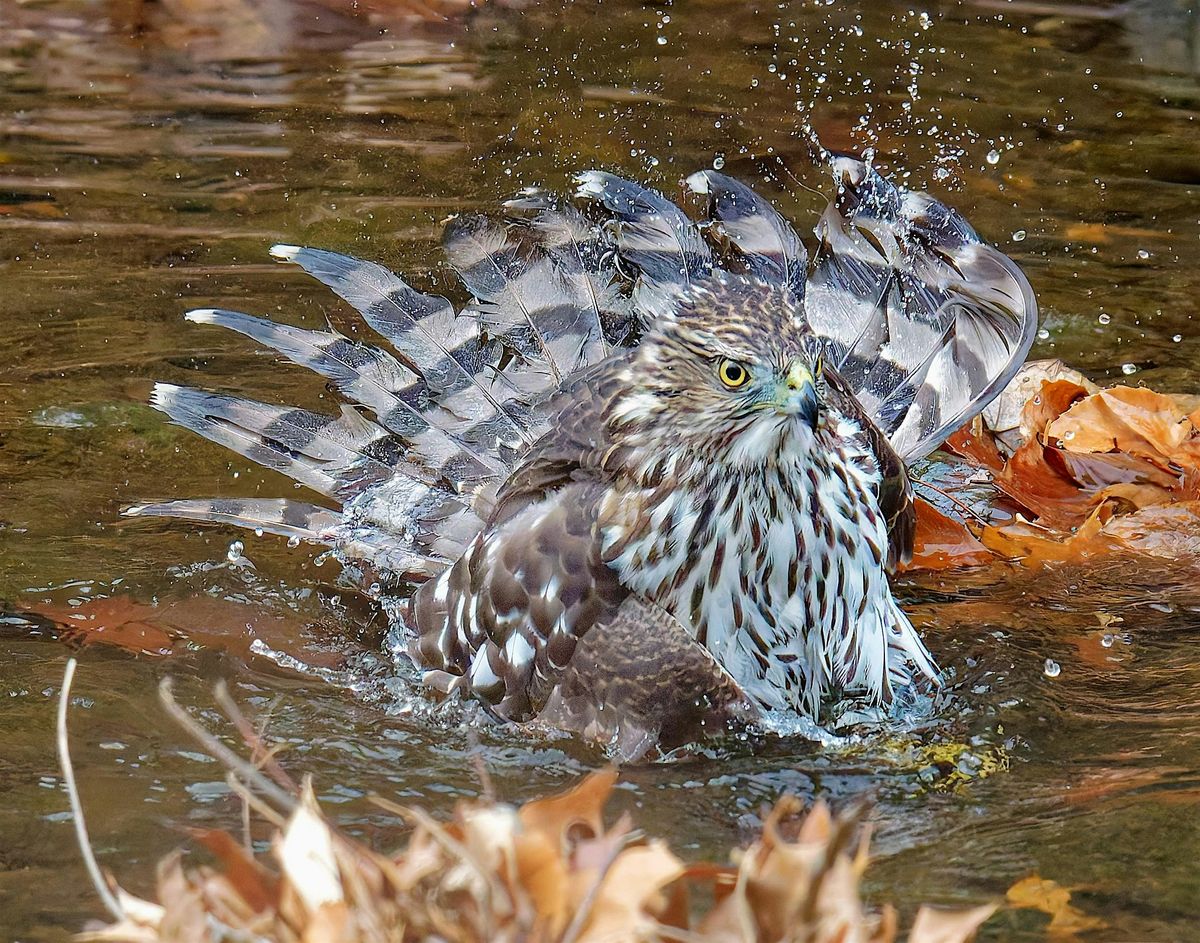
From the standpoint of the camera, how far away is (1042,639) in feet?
13.5

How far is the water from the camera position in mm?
3125

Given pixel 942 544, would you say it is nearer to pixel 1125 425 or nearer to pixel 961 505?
pixel 961 505

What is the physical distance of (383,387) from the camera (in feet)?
15.1

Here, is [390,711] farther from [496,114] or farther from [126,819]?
[496,114]

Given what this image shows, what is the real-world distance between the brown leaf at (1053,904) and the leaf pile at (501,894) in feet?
1.98

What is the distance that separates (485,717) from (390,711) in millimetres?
252

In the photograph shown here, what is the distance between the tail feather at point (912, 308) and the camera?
429 centimetres

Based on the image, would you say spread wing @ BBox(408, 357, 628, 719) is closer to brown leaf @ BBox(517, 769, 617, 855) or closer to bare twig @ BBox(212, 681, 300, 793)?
bare twig @ BBox(212, 681, 300, 793)

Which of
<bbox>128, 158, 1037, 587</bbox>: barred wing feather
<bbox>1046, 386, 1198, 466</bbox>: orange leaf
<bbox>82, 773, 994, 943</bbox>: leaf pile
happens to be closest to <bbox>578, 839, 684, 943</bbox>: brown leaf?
<bbox>82, 773, 994, 943</bbox>: leaf pile

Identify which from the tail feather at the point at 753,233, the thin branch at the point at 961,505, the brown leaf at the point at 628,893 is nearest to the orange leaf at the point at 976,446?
the thin branch at the point at 961,505

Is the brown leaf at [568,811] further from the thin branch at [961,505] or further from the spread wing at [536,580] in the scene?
the thin branch at [961,505]

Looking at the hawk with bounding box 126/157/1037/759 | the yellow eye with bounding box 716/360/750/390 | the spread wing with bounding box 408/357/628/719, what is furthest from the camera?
the spread wing with bounding box 408/357/628/719

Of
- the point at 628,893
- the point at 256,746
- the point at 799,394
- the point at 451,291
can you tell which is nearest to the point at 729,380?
the point at 799,394

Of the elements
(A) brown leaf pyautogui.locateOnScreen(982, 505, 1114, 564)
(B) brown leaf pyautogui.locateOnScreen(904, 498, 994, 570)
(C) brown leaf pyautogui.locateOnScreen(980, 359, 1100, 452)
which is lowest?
(B) brown leaf pyautogui.locateOnScreen(904, 498, 994, 570)
